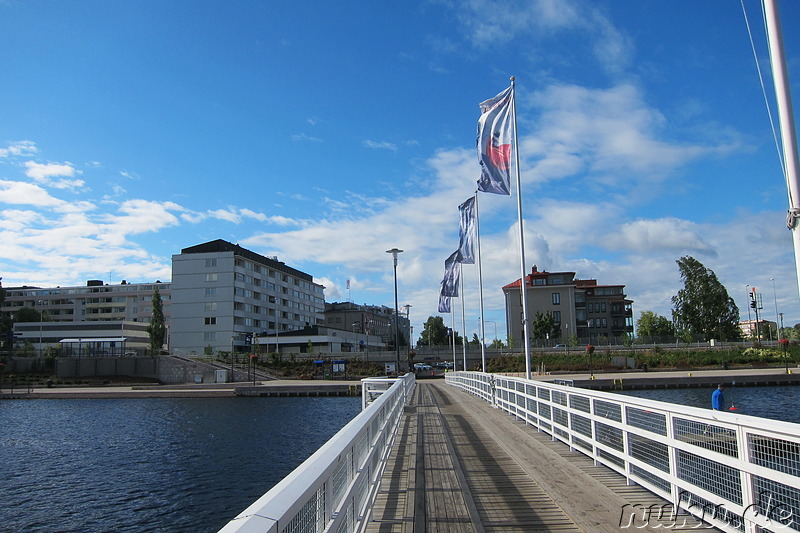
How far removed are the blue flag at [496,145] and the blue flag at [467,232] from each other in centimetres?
1087

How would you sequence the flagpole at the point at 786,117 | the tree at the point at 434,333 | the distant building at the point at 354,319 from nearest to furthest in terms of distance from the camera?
1. the flagpole at the point at 786,117
2. the distant building at the point at 354,319
3. the tree at the point at 434,333

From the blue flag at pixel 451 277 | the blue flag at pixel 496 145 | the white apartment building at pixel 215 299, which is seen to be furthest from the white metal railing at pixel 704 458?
the white apartment building at pixel 215 299

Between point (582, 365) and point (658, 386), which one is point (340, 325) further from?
point (658, 386)

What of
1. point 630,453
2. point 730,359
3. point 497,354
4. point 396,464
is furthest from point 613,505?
point 497,354

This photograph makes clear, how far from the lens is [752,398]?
4047cm

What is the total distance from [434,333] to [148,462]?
135446mm

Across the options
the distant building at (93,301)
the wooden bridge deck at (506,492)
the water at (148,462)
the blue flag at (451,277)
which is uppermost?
the distant building at (93,301)

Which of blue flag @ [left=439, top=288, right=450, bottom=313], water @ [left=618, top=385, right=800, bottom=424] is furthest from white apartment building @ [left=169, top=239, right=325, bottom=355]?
water @ [left=618, top=385, right=800, bottom=424]

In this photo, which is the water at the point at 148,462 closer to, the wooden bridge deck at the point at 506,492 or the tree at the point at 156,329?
the wooden bridge deck at the point at 506,492

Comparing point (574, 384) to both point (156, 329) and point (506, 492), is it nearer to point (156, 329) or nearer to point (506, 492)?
point (506, 492)

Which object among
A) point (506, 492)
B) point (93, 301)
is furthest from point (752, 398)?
point (93, 301)

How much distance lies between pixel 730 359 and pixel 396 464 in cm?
7142

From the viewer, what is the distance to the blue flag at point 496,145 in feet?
65.3

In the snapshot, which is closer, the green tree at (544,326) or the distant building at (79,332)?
the green tree at (544,326)
